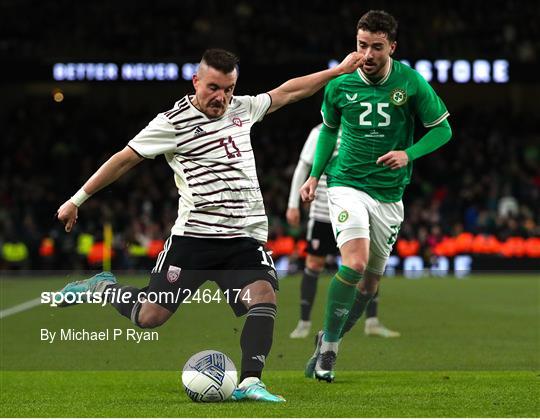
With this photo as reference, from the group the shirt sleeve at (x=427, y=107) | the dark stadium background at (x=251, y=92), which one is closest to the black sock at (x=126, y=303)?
the shirt sleeve at (x=427, y=107)

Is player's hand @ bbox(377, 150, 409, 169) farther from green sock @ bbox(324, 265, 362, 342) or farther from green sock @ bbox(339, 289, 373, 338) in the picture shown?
green sock @ bbox(339, 289, 373, 338)

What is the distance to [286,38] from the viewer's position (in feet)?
94.5

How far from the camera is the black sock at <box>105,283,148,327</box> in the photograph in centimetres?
694

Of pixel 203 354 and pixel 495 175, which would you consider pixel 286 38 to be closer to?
pixel 495 175

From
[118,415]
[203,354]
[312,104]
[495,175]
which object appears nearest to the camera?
[118,415]

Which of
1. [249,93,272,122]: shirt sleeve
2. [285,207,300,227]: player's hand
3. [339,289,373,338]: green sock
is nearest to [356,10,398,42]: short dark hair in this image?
[249,93,272,122]: shirt sleeve

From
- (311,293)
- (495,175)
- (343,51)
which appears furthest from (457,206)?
(311,293)

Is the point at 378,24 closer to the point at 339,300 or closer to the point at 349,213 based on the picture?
the point at 349,213

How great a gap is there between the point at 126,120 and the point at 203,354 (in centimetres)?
2352

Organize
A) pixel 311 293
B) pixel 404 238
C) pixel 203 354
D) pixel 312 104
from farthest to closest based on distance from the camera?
pixel 312 104
pixel 404 238
pixel 311 293
pixel 203 354

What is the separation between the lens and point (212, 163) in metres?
6.65

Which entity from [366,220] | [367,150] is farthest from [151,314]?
[367,150]

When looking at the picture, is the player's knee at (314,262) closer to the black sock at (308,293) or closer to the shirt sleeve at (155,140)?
A: the black sock at (308,293)

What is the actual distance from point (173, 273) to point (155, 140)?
764 millimetres
